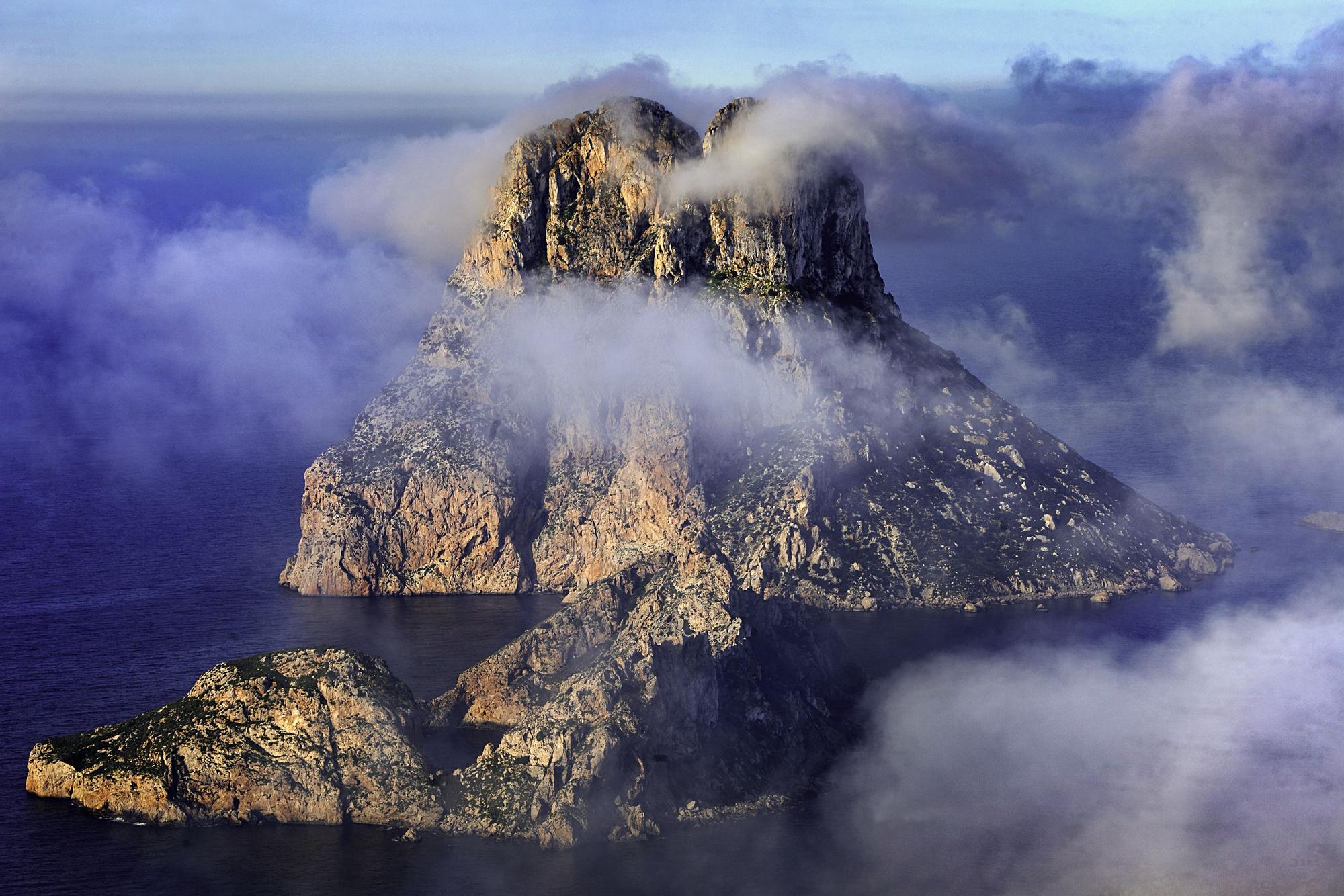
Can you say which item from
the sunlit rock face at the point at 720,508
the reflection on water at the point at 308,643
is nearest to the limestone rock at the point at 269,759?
the reflection on water at the point at 308,643

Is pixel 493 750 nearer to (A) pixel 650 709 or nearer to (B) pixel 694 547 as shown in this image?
(A) pixel 650 709

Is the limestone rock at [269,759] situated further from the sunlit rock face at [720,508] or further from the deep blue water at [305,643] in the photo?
the sunlit rock face at [720,508]

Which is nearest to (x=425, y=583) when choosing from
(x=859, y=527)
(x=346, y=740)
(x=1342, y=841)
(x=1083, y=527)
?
(x=859, y=527)

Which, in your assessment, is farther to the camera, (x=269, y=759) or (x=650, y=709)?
(x=650, y=709)

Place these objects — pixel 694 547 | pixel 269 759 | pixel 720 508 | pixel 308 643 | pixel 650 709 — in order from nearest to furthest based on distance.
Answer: pixel 269 759, pixel 650 709, pixel 694 547, pixel 308 643, pixel 720 508

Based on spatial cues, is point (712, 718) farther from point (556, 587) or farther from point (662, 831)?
point (556, 587)

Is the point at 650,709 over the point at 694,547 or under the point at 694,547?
under

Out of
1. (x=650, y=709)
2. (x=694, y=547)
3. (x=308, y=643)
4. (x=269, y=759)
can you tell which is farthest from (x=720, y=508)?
(x=269, y=759)

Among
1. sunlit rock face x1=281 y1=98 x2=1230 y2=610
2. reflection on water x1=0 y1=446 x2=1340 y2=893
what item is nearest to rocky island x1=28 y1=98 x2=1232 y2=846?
sunlit rock face x1=281 y1=98 x2=1230 y2=610
